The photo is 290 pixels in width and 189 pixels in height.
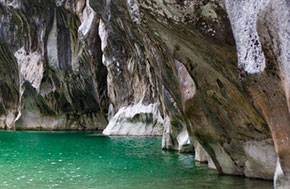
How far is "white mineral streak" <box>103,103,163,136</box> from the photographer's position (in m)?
33.1

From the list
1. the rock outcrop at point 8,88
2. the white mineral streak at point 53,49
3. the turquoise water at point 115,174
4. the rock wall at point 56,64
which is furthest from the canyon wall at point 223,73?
the rock outcrop at point 8,88

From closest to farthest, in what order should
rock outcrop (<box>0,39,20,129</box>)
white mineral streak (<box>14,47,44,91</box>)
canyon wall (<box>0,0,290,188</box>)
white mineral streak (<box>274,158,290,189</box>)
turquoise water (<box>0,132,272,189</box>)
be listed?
canyon wall (<box>0,0,290,188</box>)
white mineral streak (<box>274,158,290,189</box>)
turquoise water (<box>0,132,272,189</box>)
white mineral streak (<box>14,47,44,91</box>)
rock outcrop (<box>0,39,20,129</box>)

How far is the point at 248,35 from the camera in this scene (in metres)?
6.59

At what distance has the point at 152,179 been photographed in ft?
38.1

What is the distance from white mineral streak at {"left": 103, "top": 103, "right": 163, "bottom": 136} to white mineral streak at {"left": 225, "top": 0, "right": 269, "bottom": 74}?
25.3 meters

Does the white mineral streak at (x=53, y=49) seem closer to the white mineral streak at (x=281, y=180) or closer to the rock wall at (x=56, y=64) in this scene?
the rock wall at (x=56, y=64)

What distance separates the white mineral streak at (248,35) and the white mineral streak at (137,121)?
2525 cm

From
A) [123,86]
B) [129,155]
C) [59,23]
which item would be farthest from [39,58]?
[129,155]

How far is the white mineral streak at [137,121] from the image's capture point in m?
33.1

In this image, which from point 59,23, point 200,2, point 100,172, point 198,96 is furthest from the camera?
point 59,23

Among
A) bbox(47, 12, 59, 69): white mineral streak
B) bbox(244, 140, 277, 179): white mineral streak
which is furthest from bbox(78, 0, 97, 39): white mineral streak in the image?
bbox(244, 140, 277, 179): white mineral streak

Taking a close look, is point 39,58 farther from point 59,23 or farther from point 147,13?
point 147,13

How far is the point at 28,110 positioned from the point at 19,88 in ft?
9.96

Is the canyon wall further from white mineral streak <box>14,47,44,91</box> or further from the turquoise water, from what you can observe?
white mineral streak <box>14,47,44,91</box>
